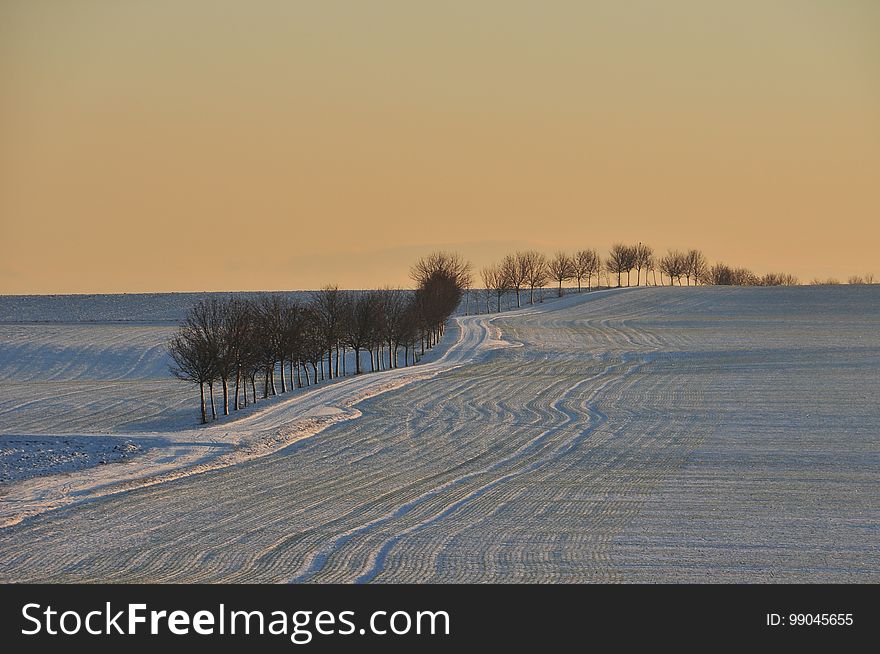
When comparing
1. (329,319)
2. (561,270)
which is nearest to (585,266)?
(561,270)

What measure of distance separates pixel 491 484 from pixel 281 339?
133 feet

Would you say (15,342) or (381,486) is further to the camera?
(15,342)

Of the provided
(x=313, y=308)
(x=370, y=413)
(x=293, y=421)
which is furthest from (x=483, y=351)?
(x=293, y=421)

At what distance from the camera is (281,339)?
63.1 m

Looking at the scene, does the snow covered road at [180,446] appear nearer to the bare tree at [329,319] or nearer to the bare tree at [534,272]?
the bare tree at [329,319]

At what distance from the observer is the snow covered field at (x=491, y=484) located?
51.6 feet

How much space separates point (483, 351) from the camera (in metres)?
71.0

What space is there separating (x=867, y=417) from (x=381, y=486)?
21.3m

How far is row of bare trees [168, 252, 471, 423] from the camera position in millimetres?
54219

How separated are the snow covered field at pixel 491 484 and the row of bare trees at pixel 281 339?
386cm

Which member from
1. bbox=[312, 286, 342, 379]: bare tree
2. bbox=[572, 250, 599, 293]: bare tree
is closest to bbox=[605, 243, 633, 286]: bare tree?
bbox=[572, 250, 599, 293]: bare tree

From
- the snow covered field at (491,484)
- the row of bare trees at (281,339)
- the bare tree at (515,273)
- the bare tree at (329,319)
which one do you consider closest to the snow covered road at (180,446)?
the snow covered field at (491,484)

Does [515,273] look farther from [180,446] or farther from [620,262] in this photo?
[180,446]

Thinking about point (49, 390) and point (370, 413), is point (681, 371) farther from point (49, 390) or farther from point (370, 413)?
point (49, 390)
